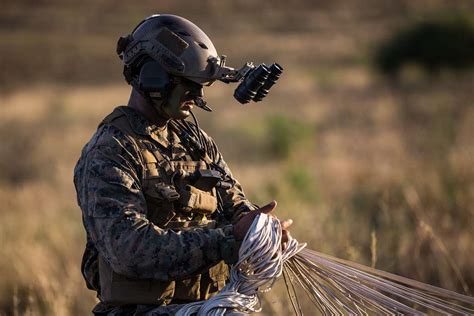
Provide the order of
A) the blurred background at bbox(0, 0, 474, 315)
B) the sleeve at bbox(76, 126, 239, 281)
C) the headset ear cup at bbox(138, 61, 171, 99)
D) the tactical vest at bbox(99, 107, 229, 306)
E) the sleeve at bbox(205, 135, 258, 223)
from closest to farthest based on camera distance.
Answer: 1. the sleeve at bbox(76, 126, 239, 281)
2. the tactical vest at bbox(99, 107, 229, 306)
3. the headset ear cup at bbox(138, 61, 171, 99)
4. the sleeve at bbox(205, 135, 258, 223)
5. the blurred background at bbox(0, 0, 474, 315)

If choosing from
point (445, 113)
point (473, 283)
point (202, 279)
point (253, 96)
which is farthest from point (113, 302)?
point (445, 113)

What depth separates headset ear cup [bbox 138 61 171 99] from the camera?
3.60 meters

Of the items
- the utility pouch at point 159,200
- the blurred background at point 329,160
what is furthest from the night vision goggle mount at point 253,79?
A: the blurred background at point 329,160

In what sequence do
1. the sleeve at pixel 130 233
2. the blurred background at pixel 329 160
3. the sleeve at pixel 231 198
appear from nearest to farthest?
the sleeve at pixel 130 233 → the sleeve at pixel 231 198 → the blurred background at pixel 329 160

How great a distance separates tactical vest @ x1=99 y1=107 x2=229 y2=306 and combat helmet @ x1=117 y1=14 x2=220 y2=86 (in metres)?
0.27

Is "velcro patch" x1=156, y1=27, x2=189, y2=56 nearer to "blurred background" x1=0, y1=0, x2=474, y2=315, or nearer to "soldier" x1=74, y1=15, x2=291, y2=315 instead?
"soldier" x1=74, y1=15, x2=291, y2=315

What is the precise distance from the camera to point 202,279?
3.70 meters

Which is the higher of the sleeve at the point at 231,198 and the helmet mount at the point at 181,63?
the helmet mount at the point at 181,63

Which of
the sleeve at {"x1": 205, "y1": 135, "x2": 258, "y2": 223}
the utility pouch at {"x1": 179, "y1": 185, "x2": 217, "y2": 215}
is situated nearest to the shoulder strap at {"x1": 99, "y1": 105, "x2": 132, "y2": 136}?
the utility pouch at {"x1": 179, "y1": 185, "x2": 217, "y2": 215}

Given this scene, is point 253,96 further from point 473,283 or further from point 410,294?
point 473,283

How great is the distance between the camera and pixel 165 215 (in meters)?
3.61

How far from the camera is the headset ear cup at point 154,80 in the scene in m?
3.60

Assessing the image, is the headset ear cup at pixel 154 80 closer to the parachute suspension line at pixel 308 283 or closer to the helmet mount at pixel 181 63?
the helmet mount at pixel 181 63

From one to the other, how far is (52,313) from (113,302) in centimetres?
246
